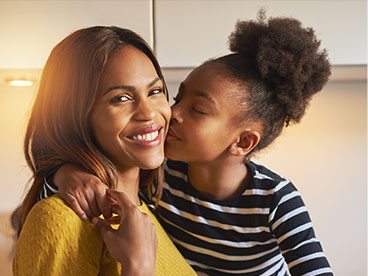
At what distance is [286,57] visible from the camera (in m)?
0.95

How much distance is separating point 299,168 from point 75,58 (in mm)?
891

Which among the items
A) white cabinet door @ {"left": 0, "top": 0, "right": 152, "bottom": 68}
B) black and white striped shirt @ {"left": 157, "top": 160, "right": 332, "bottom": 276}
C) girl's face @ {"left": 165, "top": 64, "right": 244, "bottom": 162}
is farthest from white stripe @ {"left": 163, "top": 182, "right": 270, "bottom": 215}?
white cabinet door @ {"left": 0, "top": 0, "right": 152, "bottom": 68}

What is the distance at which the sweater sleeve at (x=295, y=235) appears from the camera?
3.10 ft

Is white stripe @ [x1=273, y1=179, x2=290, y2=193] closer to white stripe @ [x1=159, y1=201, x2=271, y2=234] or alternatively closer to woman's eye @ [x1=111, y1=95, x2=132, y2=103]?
white stripe @ [x1=159, y1=201, x2=271, y2=234]

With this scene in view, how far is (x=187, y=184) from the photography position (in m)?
1.09

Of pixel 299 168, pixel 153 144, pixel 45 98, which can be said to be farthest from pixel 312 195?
pixel 45 98

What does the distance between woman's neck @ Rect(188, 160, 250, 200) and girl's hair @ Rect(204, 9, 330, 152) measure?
108 millimetres

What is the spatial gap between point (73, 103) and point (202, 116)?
0.27m

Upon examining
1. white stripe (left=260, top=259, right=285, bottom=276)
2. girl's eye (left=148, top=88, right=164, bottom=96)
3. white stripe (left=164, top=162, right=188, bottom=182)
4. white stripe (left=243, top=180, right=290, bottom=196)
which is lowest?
white stripe (left=260, top=259, right=285, bottom=276)

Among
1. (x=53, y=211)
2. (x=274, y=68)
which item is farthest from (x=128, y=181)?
(x=274, y=68)

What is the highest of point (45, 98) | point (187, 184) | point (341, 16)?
point (341, 16)

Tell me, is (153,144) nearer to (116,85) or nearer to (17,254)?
(116,85)

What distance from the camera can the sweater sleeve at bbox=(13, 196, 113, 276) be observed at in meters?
0.69

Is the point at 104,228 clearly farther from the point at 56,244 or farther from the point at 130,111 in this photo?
the point at 130,111
